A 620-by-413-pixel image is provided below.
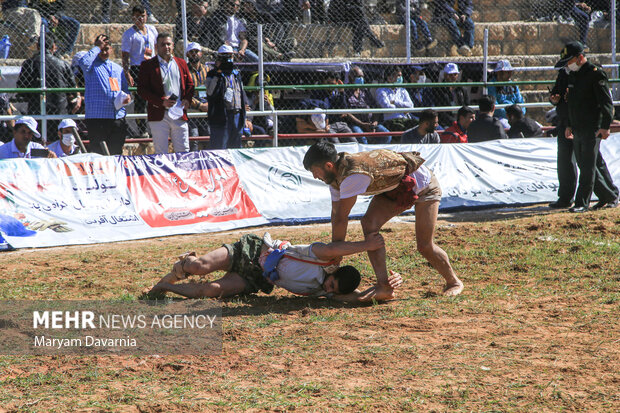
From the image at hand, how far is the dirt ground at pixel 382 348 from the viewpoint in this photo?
430cm

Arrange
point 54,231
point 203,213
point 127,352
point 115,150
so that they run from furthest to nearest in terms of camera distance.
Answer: point 115,150 < point 203,213 < point 54,231 < point 127,352

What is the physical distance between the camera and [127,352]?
16.7 feet

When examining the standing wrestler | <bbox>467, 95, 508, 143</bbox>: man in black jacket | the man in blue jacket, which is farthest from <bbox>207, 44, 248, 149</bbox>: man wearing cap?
the man in blue jacket

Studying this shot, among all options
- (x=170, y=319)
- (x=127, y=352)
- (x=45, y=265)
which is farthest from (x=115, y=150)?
(x=127, y=352)

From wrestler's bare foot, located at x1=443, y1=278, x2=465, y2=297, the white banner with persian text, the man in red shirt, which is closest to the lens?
wrestler's bare foot, located at x1=443, y1=278, x2=465, y2=297

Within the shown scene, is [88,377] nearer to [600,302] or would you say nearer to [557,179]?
[600,302]

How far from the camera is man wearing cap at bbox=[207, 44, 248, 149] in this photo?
1185 cm

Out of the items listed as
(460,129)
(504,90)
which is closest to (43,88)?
(460,129)

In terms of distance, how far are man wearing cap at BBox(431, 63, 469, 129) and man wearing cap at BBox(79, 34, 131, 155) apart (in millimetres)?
6693

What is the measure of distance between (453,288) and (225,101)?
20.0 ft

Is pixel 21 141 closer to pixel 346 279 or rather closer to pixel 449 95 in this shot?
pixel 346 279

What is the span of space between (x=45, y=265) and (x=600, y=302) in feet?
18.2

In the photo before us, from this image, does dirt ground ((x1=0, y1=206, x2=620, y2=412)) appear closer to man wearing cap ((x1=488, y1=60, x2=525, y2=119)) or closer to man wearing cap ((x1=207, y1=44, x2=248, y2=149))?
man wearing cap ((x1=207, y1=44, x2=248, y2=149))
